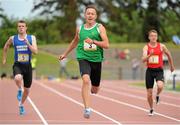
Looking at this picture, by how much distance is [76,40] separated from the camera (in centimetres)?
1102

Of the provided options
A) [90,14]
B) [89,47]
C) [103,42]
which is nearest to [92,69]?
[89,47]

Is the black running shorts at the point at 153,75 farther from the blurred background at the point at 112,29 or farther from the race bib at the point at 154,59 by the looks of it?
the blurred background at the point at 112,29

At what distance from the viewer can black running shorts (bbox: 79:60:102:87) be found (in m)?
10.7

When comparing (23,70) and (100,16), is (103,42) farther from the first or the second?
(100,16)

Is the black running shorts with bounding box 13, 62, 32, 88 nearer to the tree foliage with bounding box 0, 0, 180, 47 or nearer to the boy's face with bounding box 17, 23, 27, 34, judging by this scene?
the boy's face with bounding box 17, 23, 27, 34

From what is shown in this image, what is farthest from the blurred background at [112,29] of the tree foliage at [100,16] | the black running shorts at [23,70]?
the black running shorts at [23,70]

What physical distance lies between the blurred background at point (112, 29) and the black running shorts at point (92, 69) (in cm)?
2987

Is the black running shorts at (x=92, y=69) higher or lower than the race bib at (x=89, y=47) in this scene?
lower

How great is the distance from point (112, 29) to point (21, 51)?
2803 inches

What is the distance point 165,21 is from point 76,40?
61.6 m

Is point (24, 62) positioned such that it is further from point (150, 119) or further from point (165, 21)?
point (165, 21)

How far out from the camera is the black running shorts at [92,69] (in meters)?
10.7

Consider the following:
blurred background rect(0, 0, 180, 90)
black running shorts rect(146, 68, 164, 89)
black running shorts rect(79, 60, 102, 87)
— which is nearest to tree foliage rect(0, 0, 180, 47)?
blurred background rect(0, 0, 180, 90)

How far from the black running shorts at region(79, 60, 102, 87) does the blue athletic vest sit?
9.23ft
